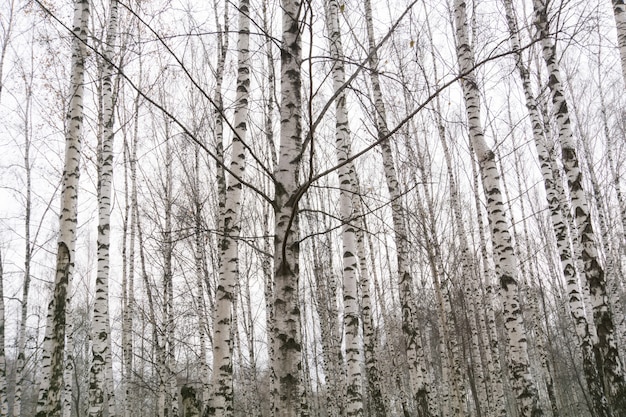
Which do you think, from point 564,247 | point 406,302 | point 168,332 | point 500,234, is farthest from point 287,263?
point 168,332

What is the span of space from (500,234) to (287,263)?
491 centimetres

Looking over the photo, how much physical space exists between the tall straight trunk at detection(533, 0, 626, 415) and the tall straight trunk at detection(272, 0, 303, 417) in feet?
14.0

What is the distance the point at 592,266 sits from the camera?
19.9ft

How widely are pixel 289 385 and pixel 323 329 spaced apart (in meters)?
11.6

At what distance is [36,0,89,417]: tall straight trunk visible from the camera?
536 cm

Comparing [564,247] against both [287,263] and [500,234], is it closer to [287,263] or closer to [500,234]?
[500,234]

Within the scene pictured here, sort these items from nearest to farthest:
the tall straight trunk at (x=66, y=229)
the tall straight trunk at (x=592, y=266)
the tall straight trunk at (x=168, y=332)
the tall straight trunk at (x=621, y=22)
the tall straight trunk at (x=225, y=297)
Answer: the tall straight trunk at (x=66, y=229), the tall straight trunk at (x=225, y=297), the tall straight trunk at (x=592, y=266), the tall straight trunk at (x=621, y=22), the tall straight trunk at (x=168, y=332)

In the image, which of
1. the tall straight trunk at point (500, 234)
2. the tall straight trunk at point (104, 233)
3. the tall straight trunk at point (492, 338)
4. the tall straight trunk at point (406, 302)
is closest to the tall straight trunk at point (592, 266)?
the tall straight trunk at point (500, 234)

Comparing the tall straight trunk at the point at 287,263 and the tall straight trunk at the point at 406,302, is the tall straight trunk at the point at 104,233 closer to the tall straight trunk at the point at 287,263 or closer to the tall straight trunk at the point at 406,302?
the tall straight trunk at the point at 406,302

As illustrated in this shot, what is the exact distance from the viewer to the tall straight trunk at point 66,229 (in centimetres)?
536

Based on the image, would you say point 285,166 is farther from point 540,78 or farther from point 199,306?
point 540,78

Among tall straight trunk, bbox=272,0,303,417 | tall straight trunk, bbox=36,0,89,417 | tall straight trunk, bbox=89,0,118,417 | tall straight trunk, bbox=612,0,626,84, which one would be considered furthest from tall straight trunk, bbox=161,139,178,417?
tall straight trunk, bbox=612,0,626,84

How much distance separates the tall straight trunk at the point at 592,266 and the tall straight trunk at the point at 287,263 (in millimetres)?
4268

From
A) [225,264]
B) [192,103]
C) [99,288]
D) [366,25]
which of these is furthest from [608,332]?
[192,103]
